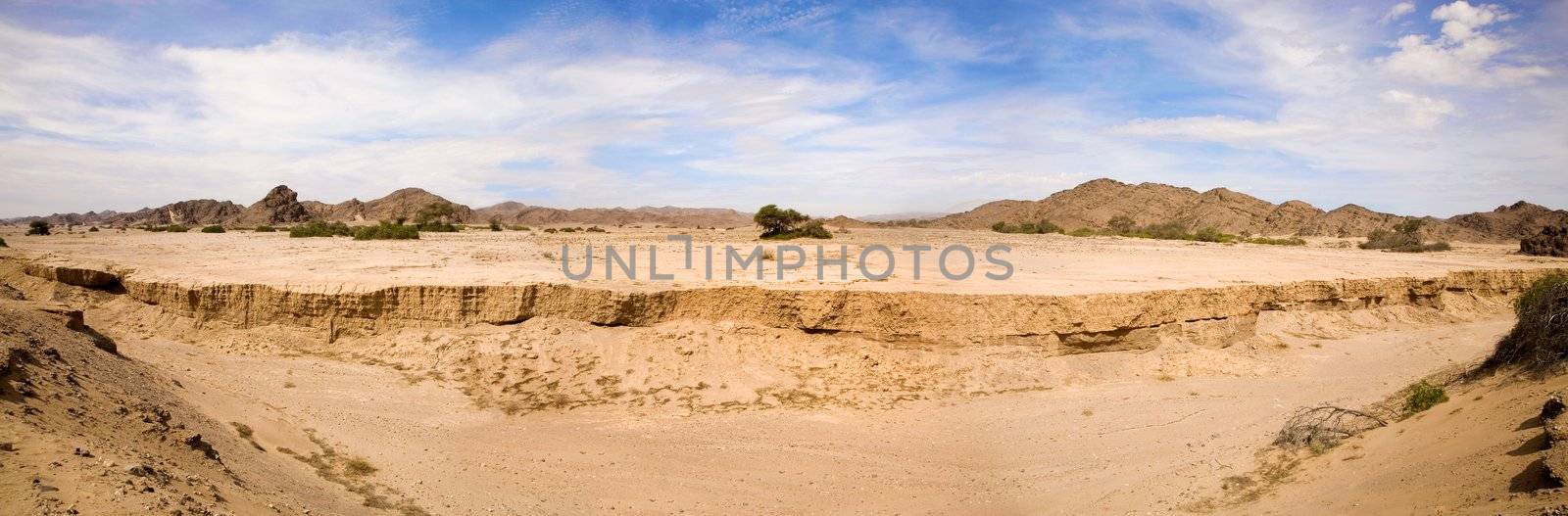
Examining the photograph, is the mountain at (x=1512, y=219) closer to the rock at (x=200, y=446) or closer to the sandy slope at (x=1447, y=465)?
the sandy slope at (x=1447, y=465)

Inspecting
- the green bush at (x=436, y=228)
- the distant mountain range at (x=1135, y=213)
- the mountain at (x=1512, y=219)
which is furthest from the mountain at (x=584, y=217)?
the mountain at (x=1512, y=219)

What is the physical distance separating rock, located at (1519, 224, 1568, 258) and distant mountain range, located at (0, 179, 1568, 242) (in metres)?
10.8

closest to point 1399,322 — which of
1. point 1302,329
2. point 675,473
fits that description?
point 1302,329

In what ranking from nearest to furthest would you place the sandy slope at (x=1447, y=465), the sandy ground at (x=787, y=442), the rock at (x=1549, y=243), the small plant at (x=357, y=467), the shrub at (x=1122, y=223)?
1. the sandy slope at (x=1447, y=465)
2. the small plant at (x=357, y=467)
3. the sandy ground at (x=787, y=442)
4. the rock at (x=1549, y=243)
5. the shrub at (x=1122, y=223)

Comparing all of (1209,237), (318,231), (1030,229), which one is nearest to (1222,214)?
(1209,237)

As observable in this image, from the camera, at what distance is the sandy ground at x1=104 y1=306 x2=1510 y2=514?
8.11 meters

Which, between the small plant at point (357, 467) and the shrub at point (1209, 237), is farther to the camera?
the shrub at point (1209, 237)

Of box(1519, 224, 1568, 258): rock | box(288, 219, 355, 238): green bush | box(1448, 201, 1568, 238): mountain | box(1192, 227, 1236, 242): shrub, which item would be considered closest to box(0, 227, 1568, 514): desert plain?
box(288, 219, 355, 238): green bush

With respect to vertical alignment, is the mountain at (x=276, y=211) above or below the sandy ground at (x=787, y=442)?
above

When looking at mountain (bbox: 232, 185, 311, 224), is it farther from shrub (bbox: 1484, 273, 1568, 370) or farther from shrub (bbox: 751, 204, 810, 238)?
shrub (bbox: 1484, 273, 1568, 370)

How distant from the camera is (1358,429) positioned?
24.9ft

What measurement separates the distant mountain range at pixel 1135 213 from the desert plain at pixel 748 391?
33.8 metres

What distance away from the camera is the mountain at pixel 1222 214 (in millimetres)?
40309

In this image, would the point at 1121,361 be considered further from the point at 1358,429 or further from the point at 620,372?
the point at 620,372
